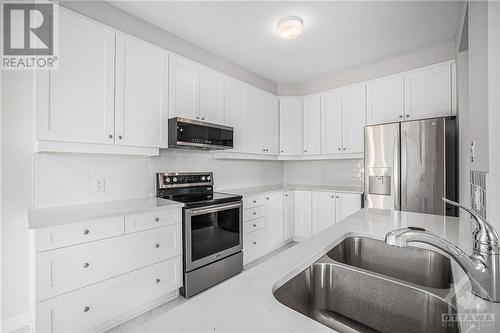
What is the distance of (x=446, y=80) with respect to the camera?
2.60 meters

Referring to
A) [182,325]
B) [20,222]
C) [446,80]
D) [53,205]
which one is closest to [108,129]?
[53,205]

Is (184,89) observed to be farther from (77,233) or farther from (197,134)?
(77,233)

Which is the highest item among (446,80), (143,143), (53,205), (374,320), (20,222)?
(446,80)

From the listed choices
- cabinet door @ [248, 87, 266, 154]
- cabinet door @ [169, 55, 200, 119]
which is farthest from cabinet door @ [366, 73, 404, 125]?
cabinet door @ [169, 55, 200, 119]

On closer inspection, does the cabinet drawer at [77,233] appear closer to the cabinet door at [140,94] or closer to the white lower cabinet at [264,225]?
the cabinet door at [140,94]

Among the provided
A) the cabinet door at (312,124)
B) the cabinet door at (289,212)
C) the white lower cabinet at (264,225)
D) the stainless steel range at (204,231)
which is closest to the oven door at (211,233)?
the stainless steel range at (204,231)

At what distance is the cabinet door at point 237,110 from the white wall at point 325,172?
1.34 metres

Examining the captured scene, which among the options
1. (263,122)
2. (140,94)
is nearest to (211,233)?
(140,94)

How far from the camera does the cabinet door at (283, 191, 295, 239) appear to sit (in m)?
3.50

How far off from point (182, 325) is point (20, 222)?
6.65ft

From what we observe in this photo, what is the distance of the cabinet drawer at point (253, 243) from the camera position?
9.43ft

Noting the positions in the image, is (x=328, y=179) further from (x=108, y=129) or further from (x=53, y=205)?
(x=53, y=205)

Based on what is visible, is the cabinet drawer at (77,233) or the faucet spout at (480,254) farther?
the cabinet drawer at (77,233)

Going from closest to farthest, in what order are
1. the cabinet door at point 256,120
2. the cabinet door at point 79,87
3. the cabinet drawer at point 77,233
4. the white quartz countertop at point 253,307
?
the white quartz countertop at point 253,307 → the cabinet drawer at point 77,233 → the cabinet door at point 79,87 → the cabinet door at point 256,120
